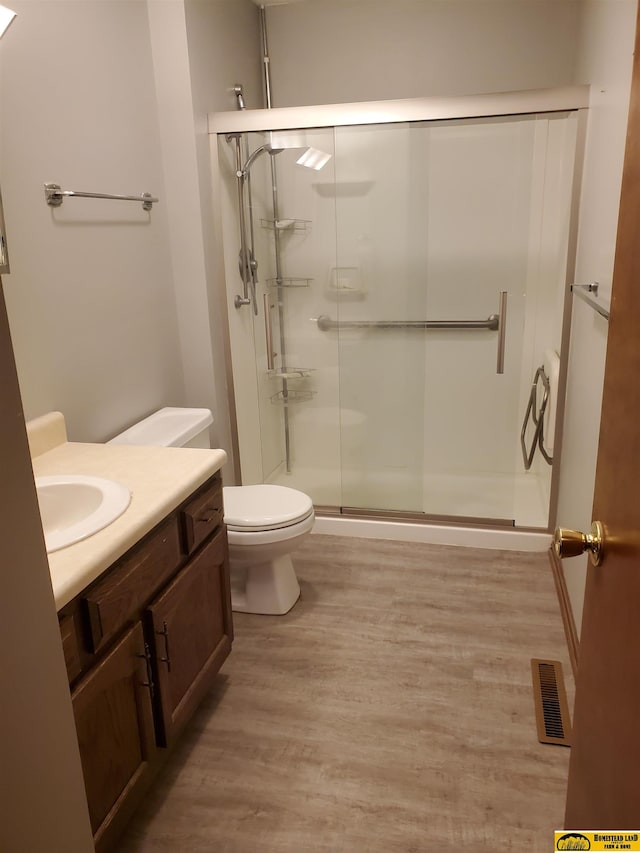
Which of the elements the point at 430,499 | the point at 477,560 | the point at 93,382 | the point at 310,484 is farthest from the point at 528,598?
the point at 93,382

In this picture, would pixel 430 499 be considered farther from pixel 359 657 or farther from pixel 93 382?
pixel 93 382

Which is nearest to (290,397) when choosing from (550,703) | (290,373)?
(290,373)

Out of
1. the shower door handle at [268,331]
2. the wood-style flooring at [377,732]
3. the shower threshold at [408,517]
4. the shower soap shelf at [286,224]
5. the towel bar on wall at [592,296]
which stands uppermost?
the shower soap shelf at [286,224]

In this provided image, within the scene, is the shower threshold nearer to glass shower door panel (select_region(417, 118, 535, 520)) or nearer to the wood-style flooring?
glass shower door panel (select_region(417, 118, 535, 520))

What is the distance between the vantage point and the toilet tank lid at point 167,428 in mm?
2377

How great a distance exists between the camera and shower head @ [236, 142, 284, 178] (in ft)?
10.1

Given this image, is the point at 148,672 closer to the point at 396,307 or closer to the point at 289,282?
the point at 396,307

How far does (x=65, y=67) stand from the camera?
2.06 meters

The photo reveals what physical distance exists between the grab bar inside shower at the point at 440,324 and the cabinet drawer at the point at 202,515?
160 cm

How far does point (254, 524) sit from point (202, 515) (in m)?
0.59

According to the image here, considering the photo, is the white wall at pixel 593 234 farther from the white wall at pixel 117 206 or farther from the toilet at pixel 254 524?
the white wall at pixel 117 206

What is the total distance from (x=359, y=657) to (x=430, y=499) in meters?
1.16

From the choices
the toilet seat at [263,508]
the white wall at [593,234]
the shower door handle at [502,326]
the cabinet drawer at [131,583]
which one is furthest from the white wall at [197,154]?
the white wall at [593,234]

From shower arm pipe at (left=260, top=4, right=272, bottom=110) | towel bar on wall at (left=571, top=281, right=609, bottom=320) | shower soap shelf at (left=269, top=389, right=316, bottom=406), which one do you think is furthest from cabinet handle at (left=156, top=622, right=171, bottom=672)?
shower arm pipe at (left=260, top=4, right=272, bottom=110)
